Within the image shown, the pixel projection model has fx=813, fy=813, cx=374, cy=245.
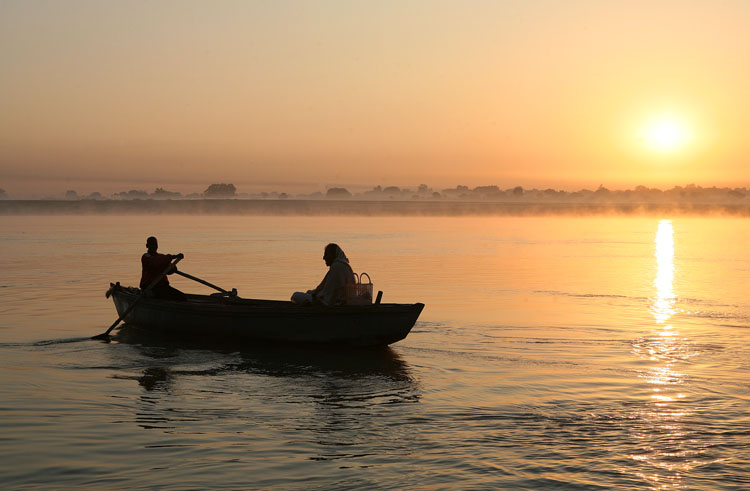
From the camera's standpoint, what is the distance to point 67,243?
68688mm

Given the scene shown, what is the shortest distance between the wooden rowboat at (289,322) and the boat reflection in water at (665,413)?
554 cm

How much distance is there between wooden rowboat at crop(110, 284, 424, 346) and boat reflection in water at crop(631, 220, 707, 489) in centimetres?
554

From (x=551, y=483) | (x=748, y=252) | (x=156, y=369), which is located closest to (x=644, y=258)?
(x=748, y=252)

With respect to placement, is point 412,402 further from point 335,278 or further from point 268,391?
point 335,278

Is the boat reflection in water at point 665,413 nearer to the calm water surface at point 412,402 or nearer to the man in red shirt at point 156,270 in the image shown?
the calm water surface at point 412,402

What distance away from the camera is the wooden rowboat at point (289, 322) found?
62.1 feet

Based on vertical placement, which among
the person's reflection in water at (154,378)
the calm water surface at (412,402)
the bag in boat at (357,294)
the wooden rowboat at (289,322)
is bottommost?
the person's reflection in water at (154,378)

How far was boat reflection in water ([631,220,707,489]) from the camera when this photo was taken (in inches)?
418

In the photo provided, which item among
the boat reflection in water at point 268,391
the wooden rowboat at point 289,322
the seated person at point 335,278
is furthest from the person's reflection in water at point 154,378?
the seated person at point 335,278

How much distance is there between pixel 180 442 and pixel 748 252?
184ft

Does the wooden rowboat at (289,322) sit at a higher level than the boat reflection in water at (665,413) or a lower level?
higher

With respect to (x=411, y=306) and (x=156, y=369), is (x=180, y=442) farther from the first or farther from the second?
(x=411, y=306)

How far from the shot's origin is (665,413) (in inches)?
525

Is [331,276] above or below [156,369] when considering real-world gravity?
above
